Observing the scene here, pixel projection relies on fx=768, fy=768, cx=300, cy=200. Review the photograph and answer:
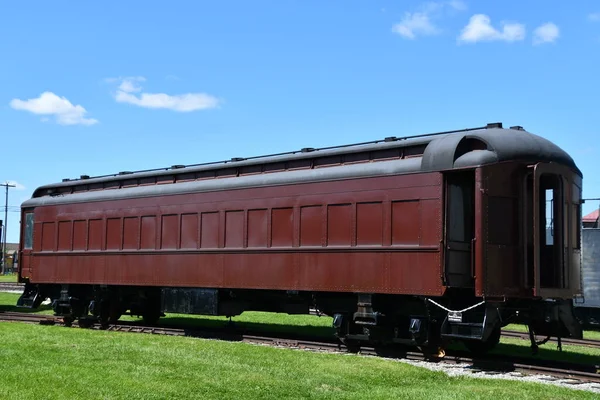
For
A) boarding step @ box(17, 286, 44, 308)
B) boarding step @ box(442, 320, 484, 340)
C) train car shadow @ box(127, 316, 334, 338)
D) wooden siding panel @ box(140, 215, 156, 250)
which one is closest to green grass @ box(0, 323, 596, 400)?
boarding step @ box(442, 320, 484, 340)

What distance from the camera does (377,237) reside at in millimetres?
14445

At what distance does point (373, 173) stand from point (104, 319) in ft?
33.5

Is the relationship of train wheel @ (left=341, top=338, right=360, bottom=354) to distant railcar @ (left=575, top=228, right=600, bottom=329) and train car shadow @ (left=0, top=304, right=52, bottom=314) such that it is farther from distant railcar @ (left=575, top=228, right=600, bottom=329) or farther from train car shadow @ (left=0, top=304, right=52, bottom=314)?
train car shadow @ (left=0, top=304, right=52, bottom=314)

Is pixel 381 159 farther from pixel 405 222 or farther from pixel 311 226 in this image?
pixel 311 226

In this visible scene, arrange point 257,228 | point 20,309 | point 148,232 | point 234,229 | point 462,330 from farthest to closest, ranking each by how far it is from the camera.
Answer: point 20,309 → point 148,232 → point 234,229 → point 257,228 → point 462,330

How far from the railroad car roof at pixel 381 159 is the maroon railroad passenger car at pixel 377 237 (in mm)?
29

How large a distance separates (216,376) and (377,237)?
4751 millimetres

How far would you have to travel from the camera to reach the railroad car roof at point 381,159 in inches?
530

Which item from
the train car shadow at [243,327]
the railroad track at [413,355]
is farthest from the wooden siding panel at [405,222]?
Result: the train car shadow at [243,327]

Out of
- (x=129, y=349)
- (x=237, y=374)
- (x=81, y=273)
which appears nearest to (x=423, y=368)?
(x=237, y=374)

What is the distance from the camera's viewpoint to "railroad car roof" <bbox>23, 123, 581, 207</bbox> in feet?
44.2

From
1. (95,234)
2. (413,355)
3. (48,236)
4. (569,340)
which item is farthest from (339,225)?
(48,236)

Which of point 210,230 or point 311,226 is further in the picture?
point 210,230

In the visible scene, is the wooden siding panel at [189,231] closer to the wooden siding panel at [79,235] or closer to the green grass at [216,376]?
the green grass at [216,376]
